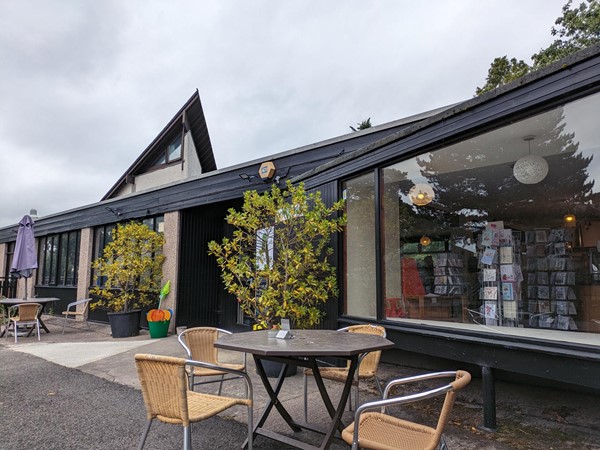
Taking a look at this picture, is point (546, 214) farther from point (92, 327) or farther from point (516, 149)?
point (92, 327)

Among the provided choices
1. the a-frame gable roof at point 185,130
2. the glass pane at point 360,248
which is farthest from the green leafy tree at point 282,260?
the a-frame gable roof at point 185,130

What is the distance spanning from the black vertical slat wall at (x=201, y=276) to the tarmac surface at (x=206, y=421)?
10.1 ft

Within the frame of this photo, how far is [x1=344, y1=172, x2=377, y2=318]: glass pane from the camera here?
462 cm

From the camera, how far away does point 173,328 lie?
8.33m

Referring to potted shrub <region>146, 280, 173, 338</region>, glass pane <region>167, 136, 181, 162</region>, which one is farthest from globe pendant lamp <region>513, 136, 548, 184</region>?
glass pane <region>167, 136, 181, 162</region>

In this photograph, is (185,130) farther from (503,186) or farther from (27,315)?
(503,186)

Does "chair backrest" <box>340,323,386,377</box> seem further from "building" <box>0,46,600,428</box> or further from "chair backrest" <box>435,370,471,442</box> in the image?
"chair backrest" <box>435,370,471,442</box>

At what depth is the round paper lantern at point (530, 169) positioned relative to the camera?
4.00 meters

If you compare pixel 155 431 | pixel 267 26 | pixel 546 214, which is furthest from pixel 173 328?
pixel 267 26

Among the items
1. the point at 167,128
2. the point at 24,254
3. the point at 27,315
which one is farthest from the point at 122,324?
the point at 167,128

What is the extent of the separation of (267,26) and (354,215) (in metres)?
7.37

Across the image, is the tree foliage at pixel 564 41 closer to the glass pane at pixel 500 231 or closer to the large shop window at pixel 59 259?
the glass pane at pixel 500 231

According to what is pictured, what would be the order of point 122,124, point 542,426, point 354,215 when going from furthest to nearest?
1. point 122,124
2. point 354,215
3. point 542,426

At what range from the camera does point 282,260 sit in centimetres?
476
